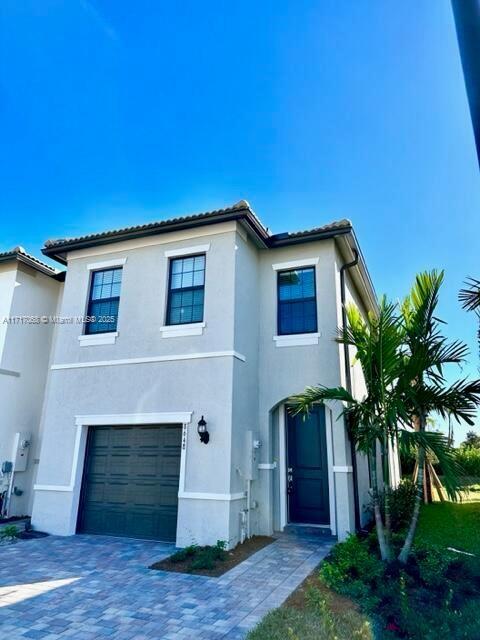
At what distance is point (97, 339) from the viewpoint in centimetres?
1020

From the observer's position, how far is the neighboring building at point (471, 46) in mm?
2166

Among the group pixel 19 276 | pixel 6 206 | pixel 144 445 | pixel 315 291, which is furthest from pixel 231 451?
pixel 6 206

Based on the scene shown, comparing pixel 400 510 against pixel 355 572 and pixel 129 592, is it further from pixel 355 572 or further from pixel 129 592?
pixel 129 592

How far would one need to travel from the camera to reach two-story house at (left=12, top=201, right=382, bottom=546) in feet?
28.5

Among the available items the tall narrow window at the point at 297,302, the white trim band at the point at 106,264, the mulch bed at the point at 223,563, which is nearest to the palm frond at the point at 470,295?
the tall narrow window at the point at 297,302

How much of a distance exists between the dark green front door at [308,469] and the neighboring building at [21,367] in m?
7.21

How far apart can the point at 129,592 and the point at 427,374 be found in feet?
18.3

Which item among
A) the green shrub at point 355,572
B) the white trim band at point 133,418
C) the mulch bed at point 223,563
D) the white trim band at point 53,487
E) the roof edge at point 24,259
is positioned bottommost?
the mulch bed at point 223,563

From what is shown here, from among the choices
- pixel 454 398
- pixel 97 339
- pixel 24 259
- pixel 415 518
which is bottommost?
pixel 415 518

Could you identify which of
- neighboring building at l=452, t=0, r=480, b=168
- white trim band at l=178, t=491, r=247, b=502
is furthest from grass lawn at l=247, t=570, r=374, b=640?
neighboring building at l=452, t=0, r=480, b=168

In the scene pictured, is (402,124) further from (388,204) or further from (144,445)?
(144,445)

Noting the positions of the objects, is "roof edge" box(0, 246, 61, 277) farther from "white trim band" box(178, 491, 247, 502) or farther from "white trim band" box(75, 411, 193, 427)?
"white trim band" box(178, 491, 247, 502)

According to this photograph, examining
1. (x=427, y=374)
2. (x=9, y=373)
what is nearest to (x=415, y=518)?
(x=427, y=374)

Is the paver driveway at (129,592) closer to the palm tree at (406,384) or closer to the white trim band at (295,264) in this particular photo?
the palm tree at (406,384)
